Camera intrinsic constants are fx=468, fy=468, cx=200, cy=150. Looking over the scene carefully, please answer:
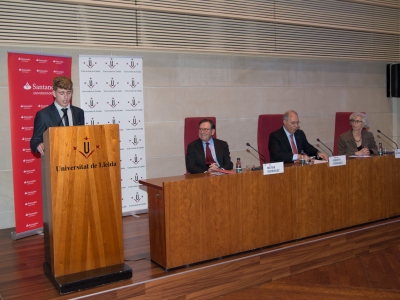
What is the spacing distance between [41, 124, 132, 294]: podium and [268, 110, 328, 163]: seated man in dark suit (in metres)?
2.02

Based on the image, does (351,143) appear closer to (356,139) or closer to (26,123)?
(356,139)

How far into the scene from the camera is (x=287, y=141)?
4715 millimetres

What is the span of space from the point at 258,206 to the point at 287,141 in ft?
3.94

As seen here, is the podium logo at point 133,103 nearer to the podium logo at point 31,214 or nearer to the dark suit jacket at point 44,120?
the podium logo at point 31,214

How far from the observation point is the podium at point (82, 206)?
2883mm

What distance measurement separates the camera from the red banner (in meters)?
4.23

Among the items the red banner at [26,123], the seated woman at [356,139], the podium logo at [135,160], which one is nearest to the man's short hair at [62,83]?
the red banner at [26,123]

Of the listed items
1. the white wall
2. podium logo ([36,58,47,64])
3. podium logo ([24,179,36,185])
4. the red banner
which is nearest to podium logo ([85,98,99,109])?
the white wall

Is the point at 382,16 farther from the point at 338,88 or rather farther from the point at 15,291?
the point at 15,291

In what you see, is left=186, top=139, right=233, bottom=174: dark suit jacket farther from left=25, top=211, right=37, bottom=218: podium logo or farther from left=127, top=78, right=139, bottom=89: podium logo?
left=25, top=211, right=37, bottom=218: podium logo

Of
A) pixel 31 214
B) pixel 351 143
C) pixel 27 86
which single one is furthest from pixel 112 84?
pixel 351 143

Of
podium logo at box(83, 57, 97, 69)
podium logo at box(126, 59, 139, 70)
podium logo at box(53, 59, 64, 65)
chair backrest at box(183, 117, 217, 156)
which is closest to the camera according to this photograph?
podium logo at box(53, 59, 64, 65)

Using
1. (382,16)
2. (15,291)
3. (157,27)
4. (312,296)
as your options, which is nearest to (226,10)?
(157,27)

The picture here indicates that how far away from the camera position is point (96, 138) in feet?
9.81
